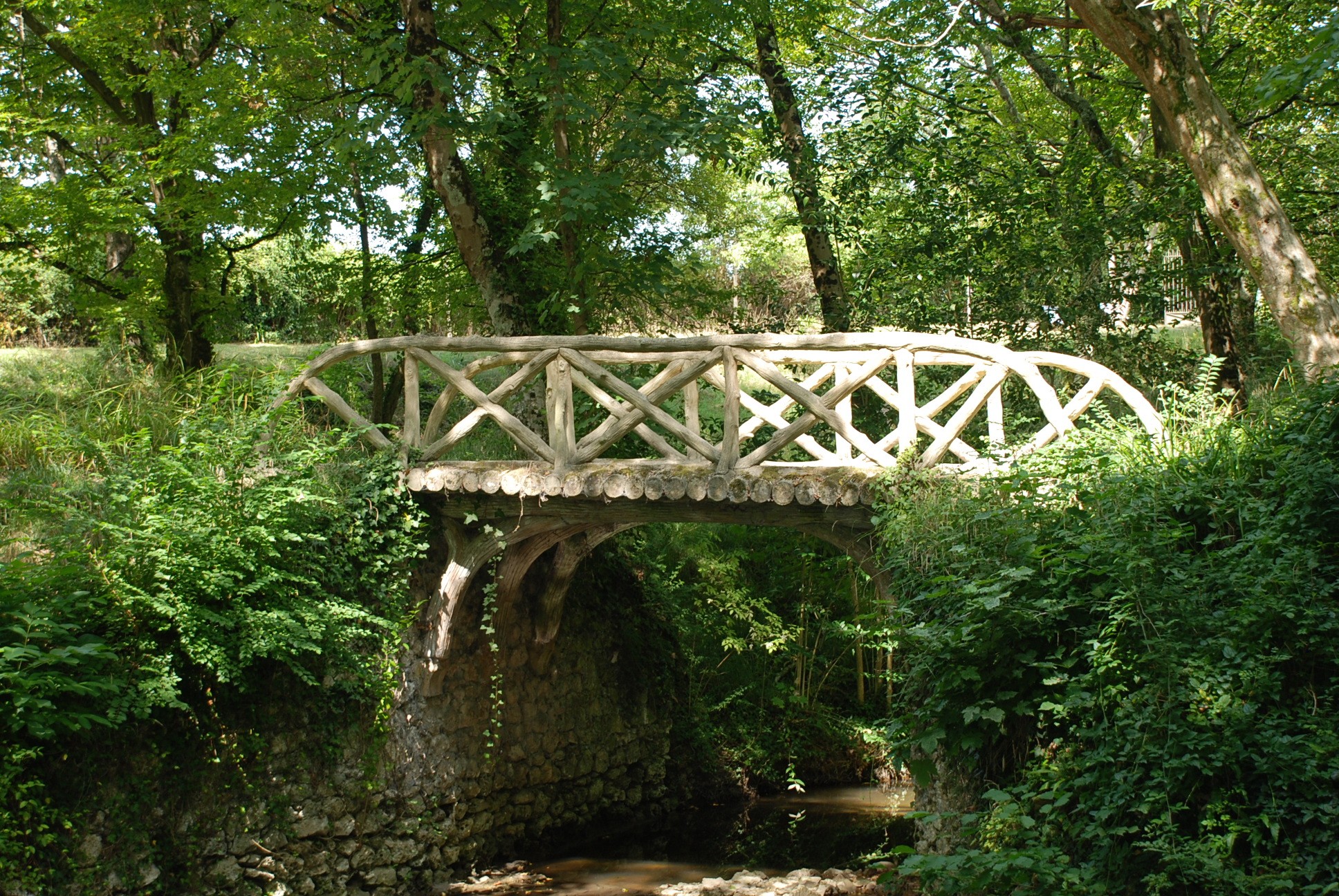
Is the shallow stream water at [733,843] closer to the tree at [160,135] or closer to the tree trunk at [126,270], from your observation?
the tree at [160,135]

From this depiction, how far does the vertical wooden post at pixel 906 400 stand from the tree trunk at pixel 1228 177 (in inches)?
110

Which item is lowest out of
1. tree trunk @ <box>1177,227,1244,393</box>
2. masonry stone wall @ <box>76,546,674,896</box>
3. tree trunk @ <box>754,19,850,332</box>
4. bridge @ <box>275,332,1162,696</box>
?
masonry stone wall @ <box>76,546,674,896</box>

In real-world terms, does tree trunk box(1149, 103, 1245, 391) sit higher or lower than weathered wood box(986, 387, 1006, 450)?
higher

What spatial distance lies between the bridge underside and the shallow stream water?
184 cm

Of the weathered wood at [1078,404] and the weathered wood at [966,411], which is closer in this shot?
the weathered wood at [966,411]

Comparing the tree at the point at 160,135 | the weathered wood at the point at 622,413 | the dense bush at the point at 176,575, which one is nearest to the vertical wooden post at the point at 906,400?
the weathered wood at the point at 622,413

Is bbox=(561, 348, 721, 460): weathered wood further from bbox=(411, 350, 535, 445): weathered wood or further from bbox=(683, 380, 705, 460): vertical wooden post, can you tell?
bbox=(683, 380, 705, 460): vertical wooden post

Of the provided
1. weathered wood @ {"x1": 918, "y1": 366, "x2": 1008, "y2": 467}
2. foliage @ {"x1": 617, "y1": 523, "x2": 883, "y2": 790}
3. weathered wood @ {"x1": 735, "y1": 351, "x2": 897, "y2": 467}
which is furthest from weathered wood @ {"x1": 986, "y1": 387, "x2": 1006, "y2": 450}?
foliage @ {"x1": 617, "y1": 523, "x2": 883, "y2": 790}

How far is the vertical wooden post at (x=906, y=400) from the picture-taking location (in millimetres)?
6059

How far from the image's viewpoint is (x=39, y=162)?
42.9ft

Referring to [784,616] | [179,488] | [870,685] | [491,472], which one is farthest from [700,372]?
[870,685]

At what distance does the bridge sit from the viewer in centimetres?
602

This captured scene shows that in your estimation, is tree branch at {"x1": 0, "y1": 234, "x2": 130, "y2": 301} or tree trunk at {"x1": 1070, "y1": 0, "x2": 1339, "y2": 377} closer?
tree trunk at {"x1": 1070, "y1": 0, "x2": 1339, "y2": 377}

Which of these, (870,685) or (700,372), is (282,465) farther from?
(870,685)
